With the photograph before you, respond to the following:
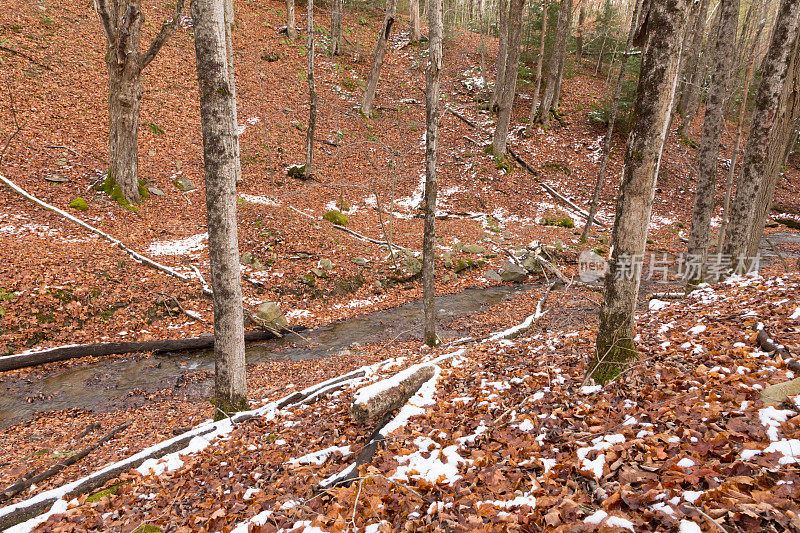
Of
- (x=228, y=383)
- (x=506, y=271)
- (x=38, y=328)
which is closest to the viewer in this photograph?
(x=228, y=383)

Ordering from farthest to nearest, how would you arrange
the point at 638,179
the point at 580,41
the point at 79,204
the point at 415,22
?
the point at 580,41 → the point at 415,22 → the point at 79,204 → the point at 638,179

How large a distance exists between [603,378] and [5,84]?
20.5 metres

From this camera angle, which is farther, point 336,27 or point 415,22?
point 415,22

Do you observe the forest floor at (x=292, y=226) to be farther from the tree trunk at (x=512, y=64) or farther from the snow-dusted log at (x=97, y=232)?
the tree trunk at (x=512, y=64)

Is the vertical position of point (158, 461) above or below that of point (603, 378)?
below

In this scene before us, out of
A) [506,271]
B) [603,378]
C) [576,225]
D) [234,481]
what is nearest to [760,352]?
[603,378]

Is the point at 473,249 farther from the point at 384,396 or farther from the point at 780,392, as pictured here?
the point at 780,392

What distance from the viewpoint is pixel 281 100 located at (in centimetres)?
2080

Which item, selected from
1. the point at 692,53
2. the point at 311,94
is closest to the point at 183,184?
the point at 311,94

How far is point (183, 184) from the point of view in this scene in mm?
14352

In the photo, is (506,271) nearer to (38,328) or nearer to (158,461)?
(158,461)

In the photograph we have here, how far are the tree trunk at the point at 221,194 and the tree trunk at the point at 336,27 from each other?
23.4m

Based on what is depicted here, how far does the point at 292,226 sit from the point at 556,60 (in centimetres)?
1751

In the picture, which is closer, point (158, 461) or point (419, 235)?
point (158, 461)
